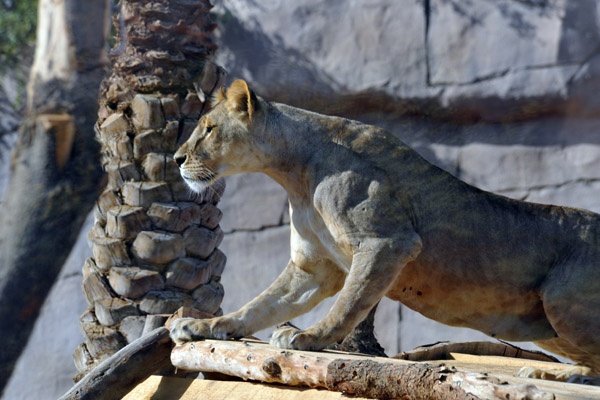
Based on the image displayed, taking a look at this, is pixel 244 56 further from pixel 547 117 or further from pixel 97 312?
pixel 97 312

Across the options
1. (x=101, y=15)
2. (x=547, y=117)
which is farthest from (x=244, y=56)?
(x=547, y=117)

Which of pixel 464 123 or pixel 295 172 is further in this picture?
pixel 464 123

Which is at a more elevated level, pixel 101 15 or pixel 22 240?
pixel 101 15

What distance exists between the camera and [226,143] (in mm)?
3641

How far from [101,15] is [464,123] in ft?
13.6

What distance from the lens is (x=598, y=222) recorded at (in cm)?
353

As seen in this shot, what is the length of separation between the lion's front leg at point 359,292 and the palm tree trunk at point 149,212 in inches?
72.9

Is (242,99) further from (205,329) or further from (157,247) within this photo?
(157,247)

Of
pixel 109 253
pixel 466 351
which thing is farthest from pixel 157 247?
pixel 466 351

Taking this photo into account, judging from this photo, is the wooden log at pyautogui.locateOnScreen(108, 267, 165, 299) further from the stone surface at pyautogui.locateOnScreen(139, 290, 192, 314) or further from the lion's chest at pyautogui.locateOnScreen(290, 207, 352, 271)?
the lion's chest at pyautogui.locateOnScreen(290, 207, 352, 271)

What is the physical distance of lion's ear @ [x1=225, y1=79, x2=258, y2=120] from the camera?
360 cm

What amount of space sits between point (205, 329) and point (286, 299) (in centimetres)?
43

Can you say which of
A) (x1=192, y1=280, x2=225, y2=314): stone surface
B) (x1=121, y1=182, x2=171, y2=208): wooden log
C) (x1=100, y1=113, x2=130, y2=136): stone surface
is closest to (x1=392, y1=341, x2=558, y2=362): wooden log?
(x1=192, y1=280, x2=225, y2=314): stone surface

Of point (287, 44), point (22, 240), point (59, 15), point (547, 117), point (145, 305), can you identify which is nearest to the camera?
point (145, 305)
